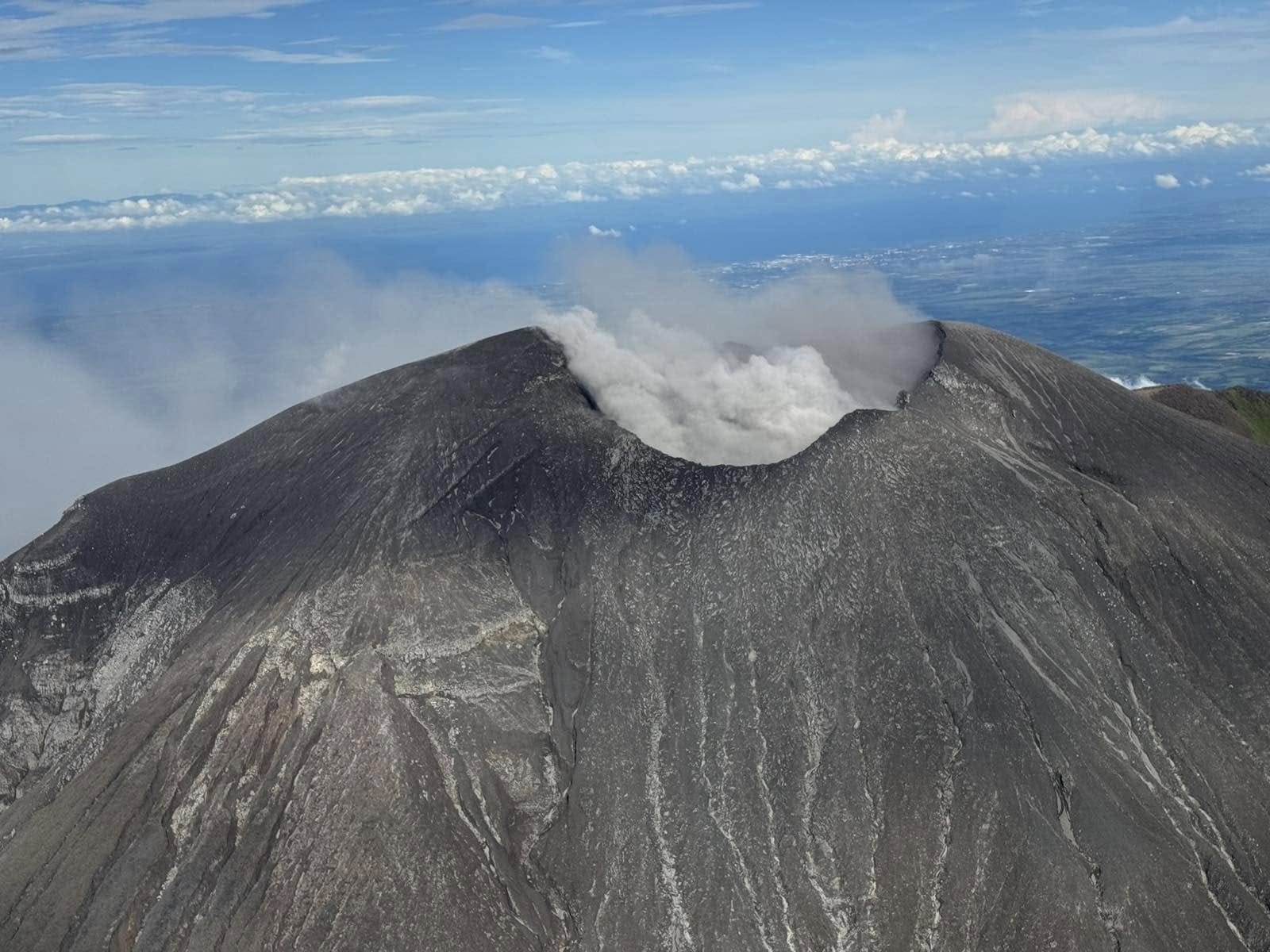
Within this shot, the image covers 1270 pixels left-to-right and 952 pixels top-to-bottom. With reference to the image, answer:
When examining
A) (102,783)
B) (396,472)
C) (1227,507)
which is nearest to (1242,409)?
(1227,507)

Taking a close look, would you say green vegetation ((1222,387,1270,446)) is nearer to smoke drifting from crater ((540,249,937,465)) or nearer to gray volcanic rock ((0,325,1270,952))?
smoke drifting from crater ((540,249,937,465))

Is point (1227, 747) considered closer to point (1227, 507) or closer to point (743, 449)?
point (1227, 507)

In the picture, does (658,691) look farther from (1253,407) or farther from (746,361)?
(1253,407)

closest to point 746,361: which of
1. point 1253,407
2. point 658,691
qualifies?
point 658,691

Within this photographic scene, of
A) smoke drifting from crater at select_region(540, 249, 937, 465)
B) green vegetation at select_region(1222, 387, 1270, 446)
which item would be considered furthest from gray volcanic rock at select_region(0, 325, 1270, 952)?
green vegetation at select_region(1222, 387, 1270, 446)

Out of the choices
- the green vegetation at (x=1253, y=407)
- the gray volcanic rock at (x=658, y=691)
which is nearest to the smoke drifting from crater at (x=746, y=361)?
the gray volcanic rock at (x=658, y=691)

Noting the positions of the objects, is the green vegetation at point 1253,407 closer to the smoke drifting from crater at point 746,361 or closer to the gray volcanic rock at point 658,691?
the smoke drifting from crater at point 746,361

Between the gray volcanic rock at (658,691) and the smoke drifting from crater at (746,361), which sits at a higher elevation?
the smoke drifting from crater at (746,361)
